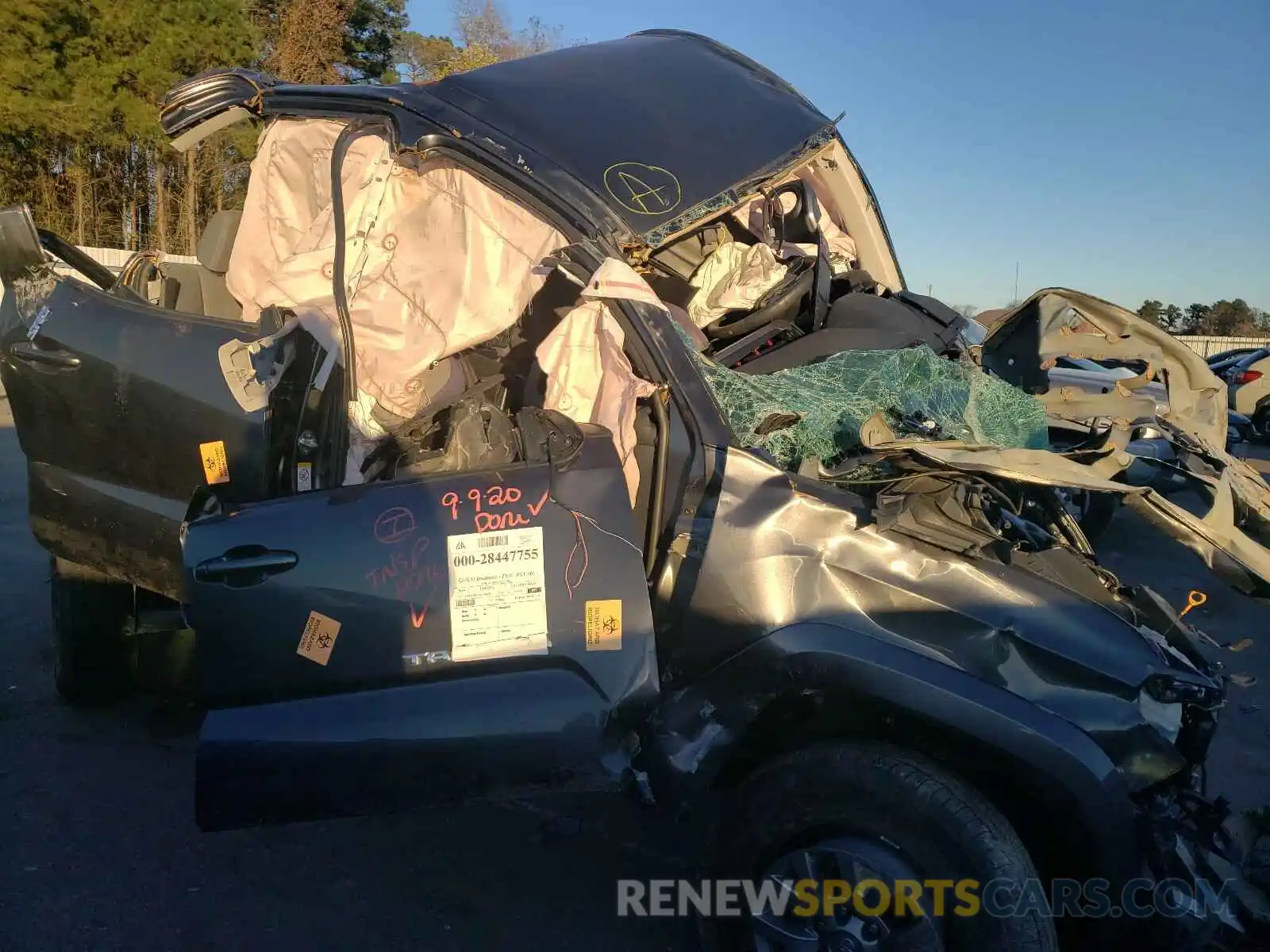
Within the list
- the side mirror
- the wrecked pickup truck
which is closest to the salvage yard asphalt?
the wrecked pickup truck

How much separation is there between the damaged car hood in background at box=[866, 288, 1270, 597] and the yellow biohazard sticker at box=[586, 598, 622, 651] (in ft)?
2.69

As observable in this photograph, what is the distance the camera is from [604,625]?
247 centimetres

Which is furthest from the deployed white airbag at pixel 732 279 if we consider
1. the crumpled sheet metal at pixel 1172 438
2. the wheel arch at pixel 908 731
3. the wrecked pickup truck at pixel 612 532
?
the wheel arch at pixel 908 731

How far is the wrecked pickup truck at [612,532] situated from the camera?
7.44ft

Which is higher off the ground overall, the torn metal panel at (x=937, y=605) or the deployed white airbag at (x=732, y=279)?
the deployed white airbag at (x=732, y=279)

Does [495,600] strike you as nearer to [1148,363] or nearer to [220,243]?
[220,243]

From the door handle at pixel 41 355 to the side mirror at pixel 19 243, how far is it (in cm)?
30

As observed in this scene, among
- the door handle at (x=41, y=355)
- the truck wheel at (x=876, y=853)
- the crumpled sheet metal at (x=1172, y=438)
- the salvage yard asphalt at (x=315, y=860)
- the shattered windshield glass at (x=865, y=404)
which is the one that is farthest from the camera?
the door handle at (x=41, y=355)

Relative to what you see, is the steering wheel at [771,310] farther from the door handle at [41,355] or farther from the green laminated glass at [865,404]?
the door handle at [41,355]

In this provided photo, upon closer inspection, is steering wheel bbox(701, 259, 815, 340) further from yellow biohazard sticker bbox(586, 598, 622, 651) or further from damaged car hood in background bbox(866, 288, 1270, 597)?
yellow biohazard sticker bbox(586, 598, 622, 651)

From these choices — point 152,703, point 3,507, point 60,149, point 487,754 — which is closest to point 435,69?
point 60,149

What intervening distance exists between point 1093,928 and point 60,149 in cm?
2477

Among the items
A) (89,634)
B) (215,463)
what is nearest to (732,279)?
(215,463)

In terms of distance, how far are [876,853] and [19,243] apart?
11.6ft
